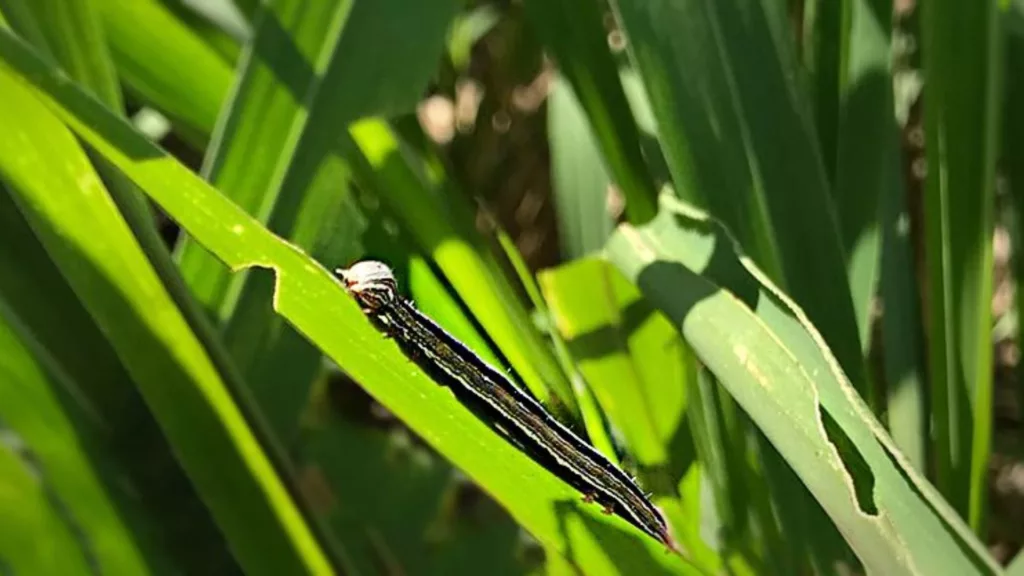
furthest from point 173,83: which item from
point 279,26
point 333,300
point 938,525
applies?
point 938,525

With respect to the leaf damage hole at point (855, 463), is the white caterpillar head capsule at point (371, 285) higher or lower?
higher

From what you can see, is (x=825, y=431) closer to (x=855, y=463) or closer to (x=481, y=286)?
(x=855, y=463)

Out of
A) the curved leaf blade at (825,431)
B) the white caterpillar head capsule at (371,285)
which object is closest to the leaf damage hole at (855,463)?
the curved leaf blade at (825,431)

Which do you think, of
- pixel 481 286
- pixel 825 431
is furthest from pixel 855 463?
pixel 481 286

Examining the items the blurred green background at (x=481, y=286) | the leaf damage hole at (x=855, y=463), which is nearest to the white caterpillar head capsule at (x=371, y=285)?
the blurred green background at (x=481, y=286)

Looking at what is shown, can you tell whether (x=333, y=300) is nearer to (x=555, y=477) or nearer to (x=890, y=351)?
(x=555, y=477)

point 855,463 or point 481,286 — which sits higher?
point 481,286

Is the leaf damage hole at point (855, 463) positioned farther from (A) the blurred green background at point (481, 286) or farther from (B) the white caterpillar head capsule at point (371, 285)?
(B) the white caterpillar head capsule at point (371, 285)
